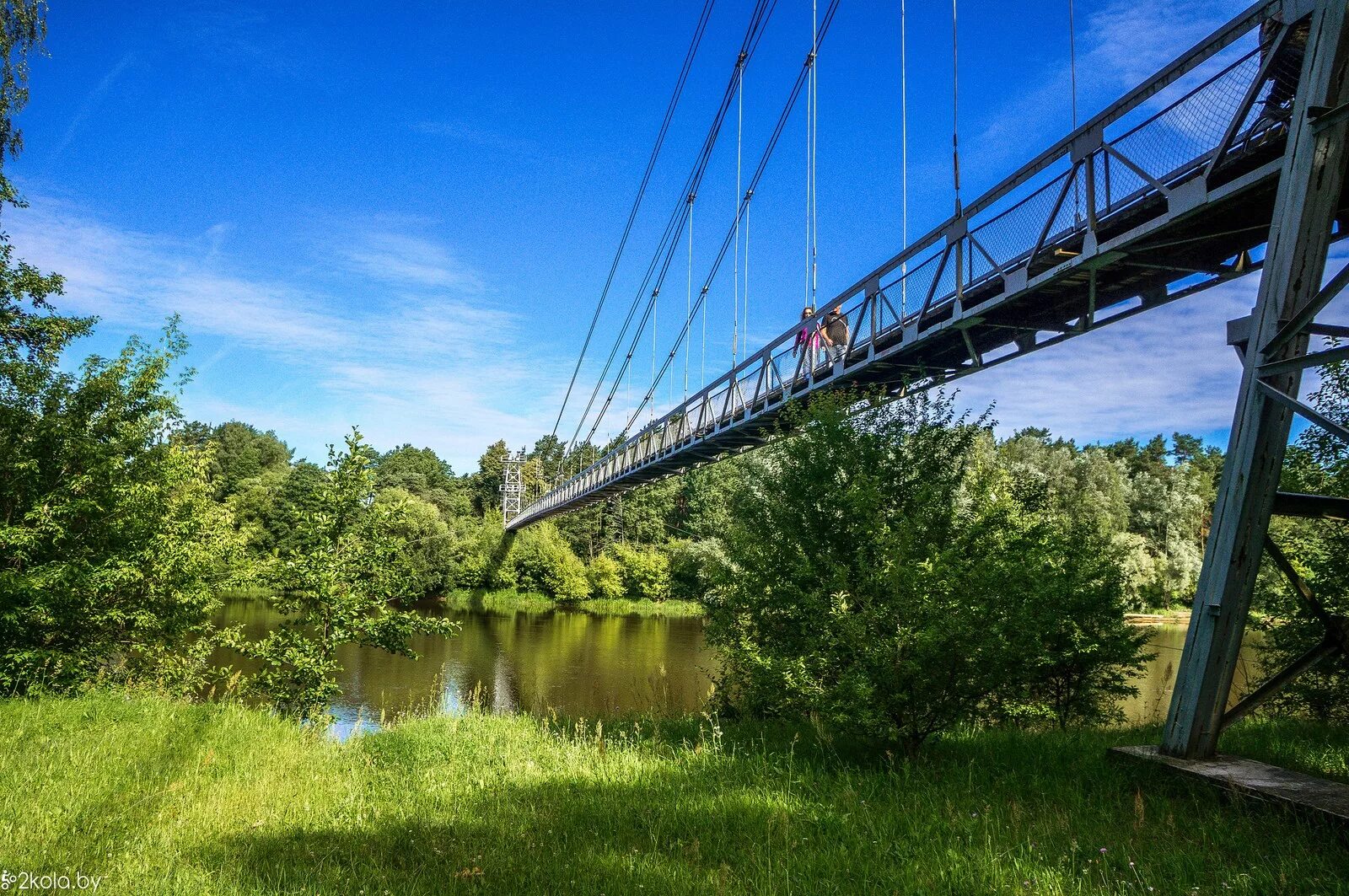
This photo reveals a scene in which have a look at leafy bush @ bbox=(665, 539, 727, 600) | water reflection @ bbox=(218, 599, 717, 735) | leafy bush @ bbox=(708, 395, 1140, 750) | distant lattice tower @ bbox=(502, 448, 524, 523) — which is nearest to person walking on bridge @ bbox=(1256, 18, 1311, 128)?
leafy bush @ bbox=(708, 395, 1140, 750)

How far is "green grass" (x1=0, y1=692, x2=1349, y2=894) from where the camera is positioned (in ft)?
9.87

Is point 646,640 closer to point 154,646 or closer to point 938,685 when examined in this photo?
point 154,646

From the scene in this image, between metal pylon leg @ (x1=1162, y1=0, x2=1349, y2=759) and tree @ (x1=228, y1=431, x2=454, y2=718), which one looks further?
tree @ (x1=228, y1=431, x2=454, y2=718)

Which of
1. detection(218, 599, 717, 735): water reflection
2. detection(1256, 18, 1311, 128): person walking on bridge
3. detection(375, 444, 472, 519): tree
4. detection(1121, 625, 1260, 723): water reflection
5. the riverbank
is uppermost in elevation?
detection(375, 444, 472, 519): tree

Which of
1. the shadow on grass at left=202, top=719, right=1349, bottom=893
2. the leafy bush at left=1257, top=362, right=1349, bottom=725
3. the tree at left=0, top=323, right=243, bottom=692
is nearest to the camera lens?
the shadow on grass at left=202, top=719, right=1349, bottom=893

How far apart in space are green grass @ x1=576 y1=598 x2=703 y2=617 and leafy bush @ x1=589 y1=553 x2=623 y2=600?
64 cm

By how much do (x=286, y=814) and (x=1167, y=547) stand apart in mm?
36500

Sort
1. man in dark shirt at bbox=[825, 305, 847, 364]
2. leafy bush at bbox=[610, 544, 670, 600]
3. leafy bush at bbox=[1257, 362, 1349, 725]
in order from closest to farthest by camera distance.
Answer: leafy bush at bbox=[1257, 362, 1349, 725] < man in dark shirt at bbox=[825, 305, 847, 364] < leafy bush at bbox=[610, 544, 670, 600]

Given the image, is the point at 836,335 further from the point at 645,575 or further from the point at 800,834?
the point at 645,575

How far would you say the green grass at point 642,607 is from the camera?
1339 inches

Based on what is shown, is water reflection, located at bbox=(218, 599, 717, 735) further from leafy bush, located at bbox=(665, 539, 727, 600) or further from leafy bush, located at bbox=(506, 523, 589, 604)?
leafy bush, located at bbox=(506, 523, 589, 604)

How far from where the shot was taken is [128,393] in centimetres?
850

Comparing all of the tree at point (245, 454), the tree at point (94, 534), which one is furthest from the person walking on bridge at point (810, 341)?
the tree at point (245, 454)

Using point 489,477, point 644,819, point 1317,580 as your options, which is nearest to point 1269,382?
point 1317,580
